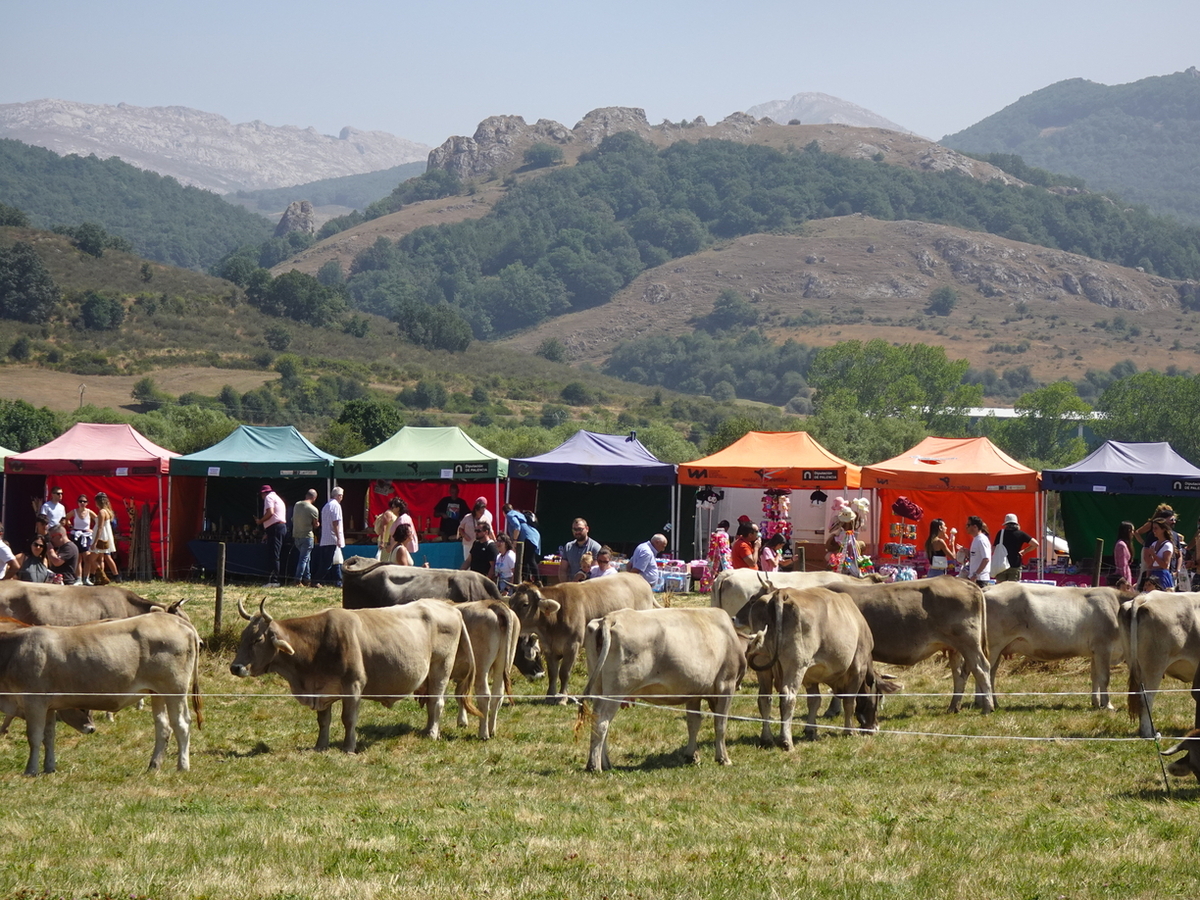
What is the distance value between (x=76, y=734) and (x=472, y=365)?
115399 mm

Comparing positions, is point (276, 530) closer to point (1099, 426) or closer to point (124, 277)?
point (124, 277)

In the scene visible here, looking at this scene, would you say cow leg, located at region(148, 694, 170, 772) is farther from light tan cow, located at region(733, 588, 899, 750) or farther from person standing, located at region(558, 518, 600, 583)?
person standing, located at region(558, 518, 600, 583)

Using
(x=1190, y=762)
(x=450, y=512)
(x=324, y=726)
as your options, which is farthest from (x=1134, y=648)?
(x=450, y=512)

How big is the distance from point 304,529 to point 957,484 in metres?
12.7

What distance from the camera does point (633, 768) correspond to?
11.6 metres

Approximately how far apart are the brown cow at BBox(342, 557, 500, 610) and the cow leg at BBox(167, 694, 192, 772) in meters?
3.97

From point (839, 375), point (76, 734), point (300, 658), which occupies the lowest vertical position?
point (76, 734)

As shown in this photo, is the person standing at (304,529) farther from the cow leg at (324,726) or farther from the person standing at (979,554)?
the cow leg at (324,726)

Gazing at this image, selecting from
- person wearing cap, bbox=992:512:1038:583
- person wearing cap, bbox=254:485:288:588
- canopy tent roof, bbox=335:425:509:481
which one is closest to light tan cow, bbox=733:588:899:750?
person wearing cap, bbox=992:512:1038:583

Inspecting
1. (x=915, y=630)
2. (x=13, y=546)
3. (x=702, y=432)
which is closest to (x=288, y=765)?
(x=915, y=630)

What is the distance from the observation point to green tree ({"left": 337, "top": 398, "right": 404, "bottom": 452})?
229 feet

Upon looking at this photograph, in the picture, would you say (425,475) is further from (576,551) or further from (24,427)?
(24,427)

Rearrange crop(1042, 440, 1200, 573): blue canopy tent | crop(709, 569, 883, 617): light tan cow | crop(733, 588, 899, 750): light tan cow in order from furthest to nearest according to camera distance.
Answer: crop(1042, 440, 1200, 573): blue canopy tent < crop(709, 569, 883, 617): light tan cow < crop(733, 588, 899, 750): light tan cow

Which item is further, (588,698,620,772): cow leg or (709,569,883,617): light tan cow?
(709,569,883,617): light tan cow
